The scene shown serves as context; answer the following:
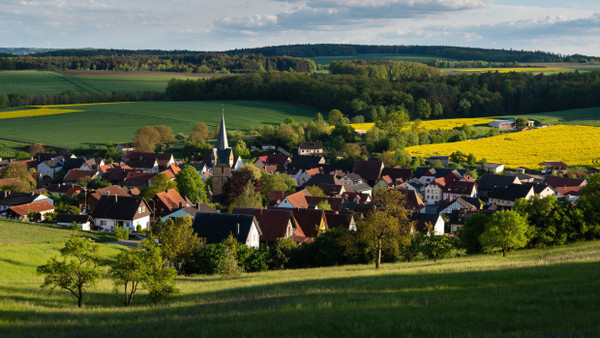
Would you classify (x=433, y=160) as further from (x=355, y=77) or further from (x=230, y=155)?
(x=355, y=77)

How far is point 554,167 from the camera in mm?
85625

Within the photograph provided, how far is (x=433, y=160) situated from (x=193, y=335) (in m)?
84.9

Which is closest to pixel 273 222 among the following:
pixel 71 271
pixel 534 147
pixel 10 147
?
pixel 71 271

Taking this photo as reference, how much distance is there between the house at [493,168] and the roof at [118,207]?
51.3 meters

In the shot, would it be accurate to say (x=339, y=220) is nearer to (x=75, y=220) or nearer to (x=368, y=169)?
(x=75, y=220)

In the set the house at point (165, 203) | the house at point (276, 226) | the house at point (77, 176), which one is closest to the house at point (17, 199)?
the house at point (165, 203)

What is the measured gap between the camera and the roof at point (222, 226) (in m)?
42.2

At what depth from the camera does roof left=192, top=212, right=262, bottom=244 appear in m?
42.2

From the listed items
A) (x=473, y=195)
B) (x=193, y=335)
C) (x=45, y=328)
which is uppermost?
(x=193, y=335)

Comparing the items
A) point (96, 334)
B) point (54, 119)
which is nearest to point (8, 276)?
point (96, 334)

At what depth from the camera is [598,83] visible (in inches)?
5901

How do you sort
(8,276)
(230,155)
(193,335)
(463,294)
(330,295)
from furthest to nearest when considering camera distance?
(230,155) < (8,276) < (330,295) < (463,294) < (193,335)

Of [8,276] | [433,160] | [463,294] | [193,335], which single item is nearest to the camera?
[193,335]

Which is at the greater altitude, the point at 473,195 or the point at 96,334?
the point at 96,334
